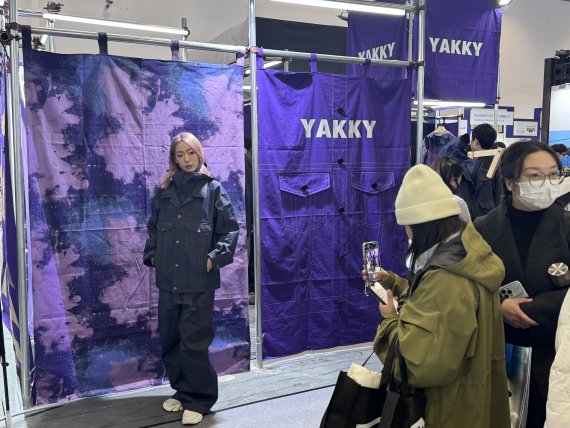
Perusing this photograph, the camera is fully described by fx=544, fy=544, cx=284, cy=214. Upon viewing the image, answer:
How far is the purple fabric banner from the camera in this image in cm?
366

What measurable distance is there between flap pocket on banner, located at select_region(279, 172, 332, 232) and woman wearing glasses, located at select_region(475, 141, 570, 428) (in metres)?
1.81

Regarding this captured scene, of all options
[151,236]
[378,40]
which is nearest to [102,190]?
[151,236]

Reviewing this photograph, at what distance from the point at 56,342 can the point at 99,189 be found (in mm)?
902

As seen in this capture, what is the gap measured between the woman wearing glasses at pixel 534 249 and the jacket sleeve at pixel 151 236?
5.99 ft

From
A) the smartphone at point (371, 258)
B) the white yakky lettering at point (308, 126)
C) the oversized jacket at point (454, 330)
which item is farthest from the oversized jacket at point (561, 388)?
the white yakky lettering at point (308, 126)

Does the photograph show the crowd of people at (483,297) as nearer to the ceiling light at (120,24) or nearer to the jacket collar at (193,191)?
the jacket collar at (193,191)

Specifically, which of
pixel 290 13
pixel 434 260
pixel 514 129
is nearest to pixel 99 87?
pixel 434 260

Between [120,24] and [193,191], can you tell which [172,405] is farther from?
[120,24]

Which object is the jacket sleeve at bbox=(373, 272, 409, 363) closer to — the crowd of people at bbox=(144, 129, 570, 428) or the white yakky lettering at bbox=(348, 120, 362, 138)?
the crowd of people at bbox=(144, 129, 570, 428)

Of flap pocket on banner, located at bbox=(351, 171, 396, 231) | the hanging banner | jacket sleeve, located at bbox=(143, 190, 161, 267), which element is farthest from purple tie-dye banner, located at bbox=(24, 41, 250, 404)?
the hanging banner

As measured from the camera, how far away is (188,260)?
2.95 metres

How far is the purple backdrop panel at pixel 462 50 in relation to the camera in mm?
4355

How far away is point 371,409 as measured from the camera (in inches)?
61.0

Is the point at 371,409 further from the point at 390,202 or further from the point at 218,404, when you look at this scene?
the point at 390,202
